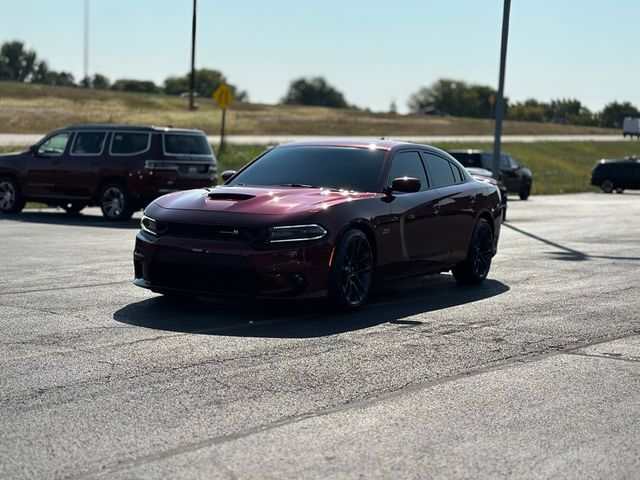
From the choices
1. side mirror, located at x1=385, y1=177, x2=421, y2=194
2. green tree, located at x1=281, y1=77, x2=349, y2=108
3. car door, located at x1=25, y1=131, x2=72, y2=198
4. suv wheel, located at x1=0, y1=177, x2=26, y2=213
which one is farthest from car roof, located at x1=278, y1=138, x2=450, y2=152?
green tree, located at x1=281, y1=77, x2=349, y2=108

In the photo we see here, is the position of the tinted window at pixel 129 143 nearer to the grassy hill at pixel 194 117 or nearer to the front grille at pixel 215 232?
the front grille at pixel 215 232

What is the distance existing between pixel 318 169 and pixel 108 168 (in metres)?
12.1

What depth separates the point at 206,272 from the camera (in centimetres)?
976

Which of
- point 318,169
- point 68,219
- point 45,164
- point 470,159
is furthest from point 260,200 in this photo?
point 470,159

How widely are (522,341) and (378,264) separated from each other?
6.65ft

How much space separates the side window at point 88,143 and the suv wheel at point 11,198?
52.8 inches

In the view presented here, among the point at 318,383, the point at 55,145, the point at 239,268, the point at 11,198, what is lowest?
the point at 11,198

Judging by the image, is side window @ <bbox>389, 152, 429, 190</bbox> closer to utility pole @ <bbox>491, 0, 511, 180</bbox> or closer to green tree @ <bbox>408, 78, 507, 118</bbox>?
utility pole @ <bbox>491, 0, 511, 180</bbox>

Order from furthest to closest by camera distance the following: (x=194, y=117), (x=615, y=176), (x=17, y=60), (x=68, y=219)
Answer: (x=17, y=60)
(x=194, y=117)
(x=615, y=176)
(x=68, y=219)

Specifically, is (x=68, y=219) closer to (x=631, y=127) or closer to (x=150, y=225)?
(x=150, y=225)

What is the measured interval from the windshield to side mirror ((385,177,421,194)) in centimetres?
18

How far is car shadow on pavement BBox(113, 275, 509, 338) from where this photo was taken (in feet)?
30.5

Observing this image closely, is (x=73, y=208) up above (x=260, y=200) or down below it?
below

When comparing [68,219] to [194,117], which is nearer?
[68,219]
